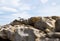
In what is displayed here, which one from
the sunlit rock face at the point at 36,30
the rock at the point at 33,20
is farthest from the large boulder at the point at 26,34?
the rock at the point at 33,20

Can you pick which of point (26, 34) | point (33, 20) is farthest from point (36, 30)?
point (33, 20)

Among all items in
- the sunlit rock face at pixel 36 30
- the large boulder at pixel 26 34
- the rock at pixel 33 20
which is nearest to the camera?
the sunlit rock face at pixel 36 30

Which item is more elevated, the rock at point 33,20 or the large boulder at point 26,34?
the rock at point 33,20

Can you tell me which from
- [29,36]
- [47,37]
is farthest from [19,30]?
[47,37]

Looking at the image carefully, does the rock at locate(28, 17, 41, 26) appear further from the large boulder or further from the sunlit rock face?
the large boulder

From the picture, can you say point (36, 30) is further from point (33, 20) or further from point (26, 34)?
point (33, 20)

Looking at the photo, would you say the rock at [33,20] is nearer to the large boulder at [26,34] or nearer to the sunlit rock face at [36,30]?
the sunlit rock face at [36,30]

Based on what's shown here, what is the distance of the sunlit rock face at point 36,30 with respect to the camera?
443 inches

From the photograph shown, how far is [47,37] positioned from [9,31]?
165 inches

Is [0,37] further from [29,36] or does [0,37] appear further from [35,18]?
[29,36]

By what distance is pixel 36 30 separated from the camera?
11969 millimetres

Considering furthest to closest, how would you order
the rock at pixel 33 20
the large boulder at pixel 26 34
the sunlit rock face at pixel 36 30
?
the rock at pixel 33 20
the large boulder at pixel 26 34
the sunlit rock face at pixel 36 30

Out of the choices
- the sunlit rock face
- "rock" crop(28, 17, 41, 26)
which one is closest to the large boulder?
the sunlit rock face

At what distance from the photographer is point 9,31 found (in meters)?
14.1
